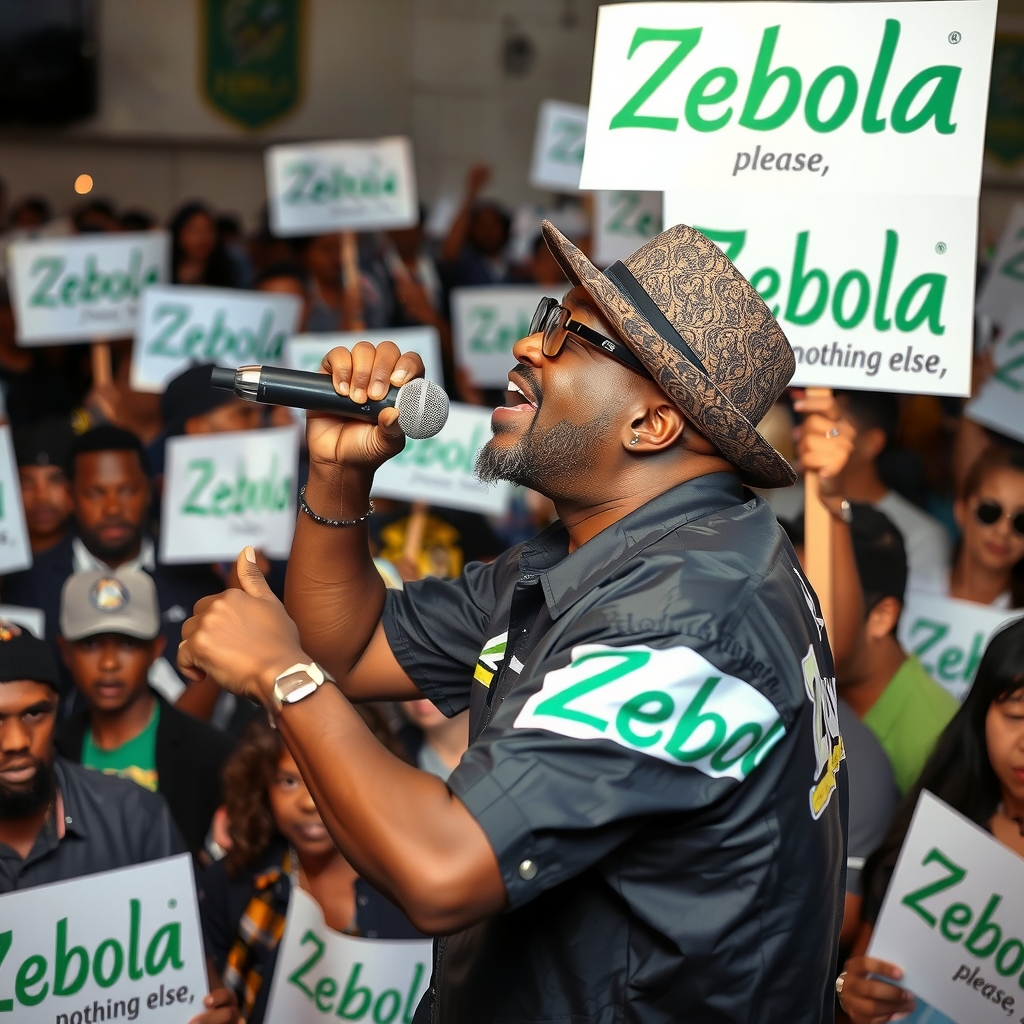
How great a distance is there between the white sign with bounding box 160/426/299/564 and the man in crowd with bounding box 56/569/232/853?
0.69 metres

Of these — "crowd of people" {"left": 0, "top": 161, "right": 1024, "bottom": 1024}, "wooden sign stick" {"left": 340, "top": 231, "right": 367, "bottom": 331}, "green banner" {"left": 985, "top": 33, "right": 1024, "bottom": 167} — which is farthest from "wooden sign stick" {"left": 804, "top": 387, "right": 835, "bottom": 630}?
"green banner" {"left": 985, "top": 33, "right": 1024, "bottom": 167}

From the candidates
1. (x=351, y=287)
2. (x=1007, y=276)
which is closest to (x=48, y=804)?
(x=1007, y=276)

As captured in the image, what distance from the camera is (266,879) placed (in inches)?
124

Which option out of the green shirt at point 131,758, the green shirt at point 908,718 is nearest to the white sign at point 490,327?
the green shirt at point 131,758

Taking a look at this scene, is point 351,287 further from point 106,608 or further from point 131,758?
point 131,758

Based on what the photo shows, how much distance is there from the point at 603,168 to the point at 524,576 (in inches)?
46.0

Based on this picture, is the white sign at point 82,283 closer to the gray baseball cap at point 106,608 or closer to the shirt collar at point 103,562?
the shirt collar at point 103,562

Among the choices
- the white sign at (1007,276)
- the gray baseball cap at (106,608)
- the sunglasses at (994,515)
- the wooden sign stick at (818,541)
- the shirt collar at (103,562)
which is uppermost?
the white sign at (1007,276)

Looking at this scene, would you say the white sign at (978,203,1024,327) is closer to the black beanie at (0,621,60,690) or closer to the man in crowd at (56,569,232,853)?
the man in crowd at (56,569,232,853)

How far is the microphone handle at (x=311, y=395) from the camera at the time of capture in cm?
188

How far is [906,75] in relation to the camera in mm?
2547

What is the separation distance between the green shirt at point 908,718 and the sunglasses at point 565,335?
187 cm

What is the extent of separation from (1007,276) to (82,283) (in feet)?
12.0

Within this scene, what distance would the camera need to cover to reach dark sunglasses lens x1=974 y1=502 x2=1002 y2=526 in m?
3.92
